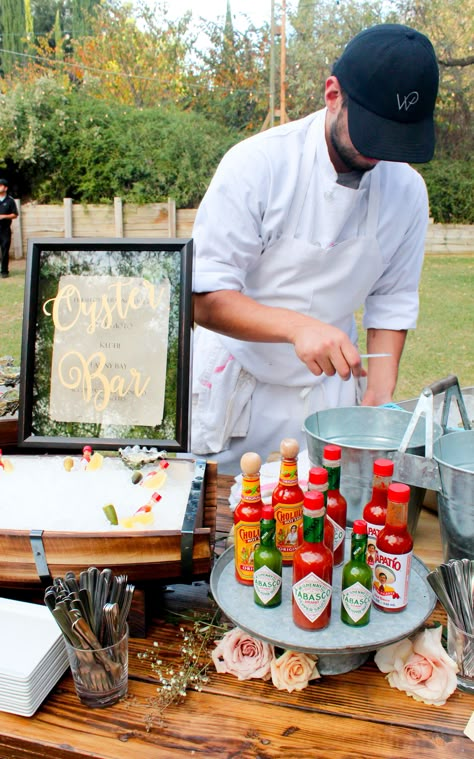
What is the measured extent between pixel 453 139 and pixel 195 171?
539 centimetres

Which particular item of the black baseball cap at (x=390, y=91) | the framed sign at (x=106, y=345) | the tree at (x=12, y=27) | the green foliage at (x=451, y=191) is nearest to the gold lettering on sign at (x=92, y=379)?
the framed sign at (x=106, y=345)

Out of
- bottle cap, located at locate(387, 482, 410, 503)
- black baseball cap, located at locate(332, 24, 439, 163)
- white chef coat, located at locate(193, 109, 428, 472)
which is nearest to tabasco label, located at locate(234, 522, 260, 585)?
bottle cap, located at locate(387, 482, 410, 503)

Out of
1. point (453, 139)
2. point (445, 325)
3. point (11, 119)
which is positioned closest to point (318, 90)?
point (453, 139)

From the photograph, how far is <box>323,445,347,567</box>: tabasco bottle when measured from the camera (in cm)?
92

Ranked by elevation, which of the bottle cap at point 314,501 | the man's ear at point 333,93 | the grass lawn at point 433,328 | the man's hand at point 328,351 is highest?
the man's ear at point 333,93

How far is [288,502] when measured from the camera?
3.12 ft

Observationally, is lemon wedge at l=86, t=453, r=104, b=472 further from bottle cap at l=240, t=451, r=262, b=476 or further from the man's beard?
the man's beard

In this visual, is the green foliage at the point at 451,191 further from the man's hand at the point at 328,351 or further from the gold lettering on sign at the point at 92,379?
the gold lettering on sign at the point at 92,379

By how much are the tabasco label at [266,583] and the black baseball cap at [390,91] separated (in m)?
0.87

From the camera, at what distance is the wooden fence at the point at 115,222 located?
11.8 metres

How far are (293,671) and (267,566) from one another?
15cm

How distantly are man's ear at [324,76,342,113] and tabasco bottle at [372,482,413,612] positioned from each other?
924 millimetres

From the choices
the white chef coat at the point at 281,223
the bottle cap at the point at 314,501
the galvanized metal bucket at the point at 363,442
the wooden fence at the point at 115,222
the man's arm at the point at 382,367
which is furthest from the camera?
the wooden fence at the point at 115,222

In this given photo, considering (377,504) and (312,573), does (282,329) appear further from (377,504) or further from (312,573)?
(312,573)
